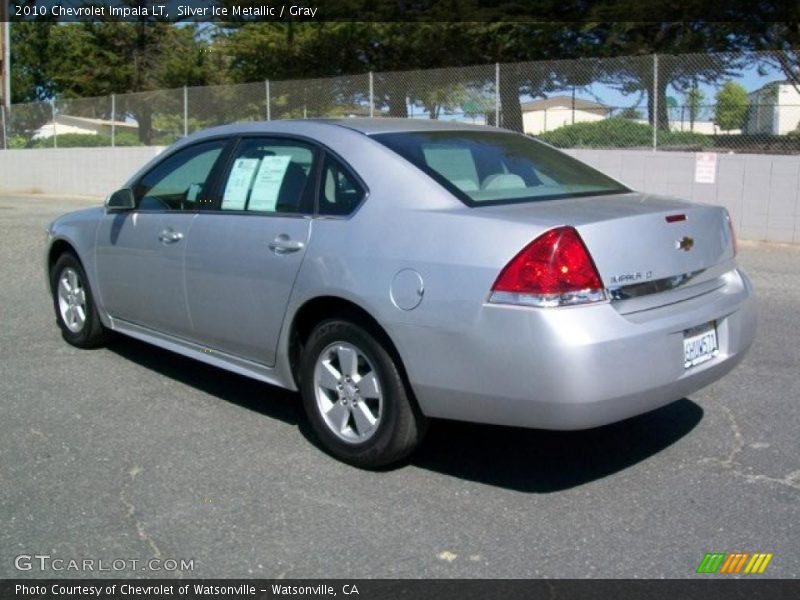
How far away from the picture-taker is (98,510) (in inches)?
155

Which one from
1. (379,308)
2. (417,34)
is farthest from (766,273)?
(417,34)

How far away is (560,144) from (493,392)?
1271 centimetres

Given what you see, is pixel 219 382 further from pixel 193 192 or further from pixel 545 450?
pixel 545 450

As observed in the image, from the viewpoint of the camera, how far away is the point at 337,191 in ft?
14.8

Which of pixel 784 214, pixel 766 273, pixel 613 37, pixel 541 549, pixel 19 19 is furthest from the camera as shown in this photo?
pixel 19 19

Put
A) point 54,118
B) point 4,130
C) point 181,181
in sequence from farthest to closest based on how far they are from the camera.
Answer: point 4,130 < point 54,118 < point 181,181

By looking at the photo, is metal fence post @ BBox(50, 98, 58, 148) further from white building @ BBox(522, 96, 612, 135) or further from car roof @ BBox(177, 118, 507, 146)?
car roof @ BBox(177, 118, 507, 146)

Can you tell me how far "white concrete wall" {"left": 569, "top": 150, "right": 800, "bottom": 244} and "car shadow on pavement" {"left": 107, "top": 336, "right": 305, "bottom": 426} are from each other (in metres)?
9.36

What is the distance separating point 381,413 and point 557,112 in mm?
12376

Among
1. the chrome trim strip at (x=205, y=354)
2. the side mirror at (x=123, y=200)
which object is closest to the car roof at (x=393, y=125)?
the chrome trim strip at (x=205, y=354)

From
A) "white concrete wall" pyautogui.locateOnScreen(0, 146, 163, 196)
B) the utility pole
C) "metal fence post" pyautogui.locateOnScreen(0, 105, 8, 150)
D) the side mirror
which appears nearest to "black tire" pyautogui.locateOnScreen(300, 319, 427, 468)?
the side mirror

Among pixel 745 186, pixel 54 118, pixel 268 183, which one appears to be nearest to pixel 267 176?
pixel 268 183

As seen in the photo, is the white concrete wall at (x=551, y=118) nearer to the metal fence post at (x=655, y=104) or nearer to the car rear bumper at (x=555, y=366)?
the metal fence post at (x=655, y=104)

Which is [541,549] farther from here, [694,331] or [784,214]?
[784,214]
